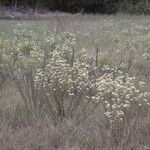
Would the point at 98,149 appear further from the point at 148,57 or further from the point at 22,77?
the point at 148,57

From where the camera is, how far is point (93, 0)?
2962 centimetres

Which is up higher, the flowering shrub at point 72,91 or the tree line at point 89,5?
the flowering shrub at point 72,91

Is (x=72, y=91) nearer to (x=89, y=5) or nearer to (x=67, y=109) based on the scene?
(x=67, y=109)

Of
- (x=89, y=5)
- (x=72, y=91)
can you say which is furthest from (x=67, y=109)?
(x=89, y=5)

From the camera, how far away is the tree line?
1155 inches

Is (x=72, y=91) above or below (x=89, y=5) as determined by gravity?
above

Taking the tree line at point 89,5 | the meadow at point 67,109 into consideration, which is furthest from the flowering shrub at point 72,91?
the tree line at point 89,5

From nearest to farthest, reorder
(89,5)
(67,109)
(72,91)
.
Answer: (72,91) < (67,109) < (89,5)

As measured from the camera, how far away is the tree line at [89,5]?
29344 mm

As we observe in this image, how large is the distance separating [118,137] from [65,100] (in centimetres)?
137

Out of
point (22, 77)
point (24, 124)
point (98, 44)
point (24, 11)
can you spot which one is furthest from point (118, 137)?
point (24, 11)

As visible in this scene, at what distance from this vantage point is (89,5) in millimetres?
29953

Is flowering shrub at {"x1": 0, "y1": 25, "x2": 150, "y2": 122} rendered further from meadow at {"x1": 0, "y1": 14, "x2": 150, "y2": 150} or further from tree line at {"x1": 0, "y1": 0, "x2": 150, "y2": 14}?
tree line at {"x1": 0, "y1": 0, "x2": 150, "y2": 14}

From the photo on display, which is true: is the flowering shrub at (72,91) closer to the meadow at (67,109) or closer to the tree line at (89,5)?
the meadow at (67,109)
